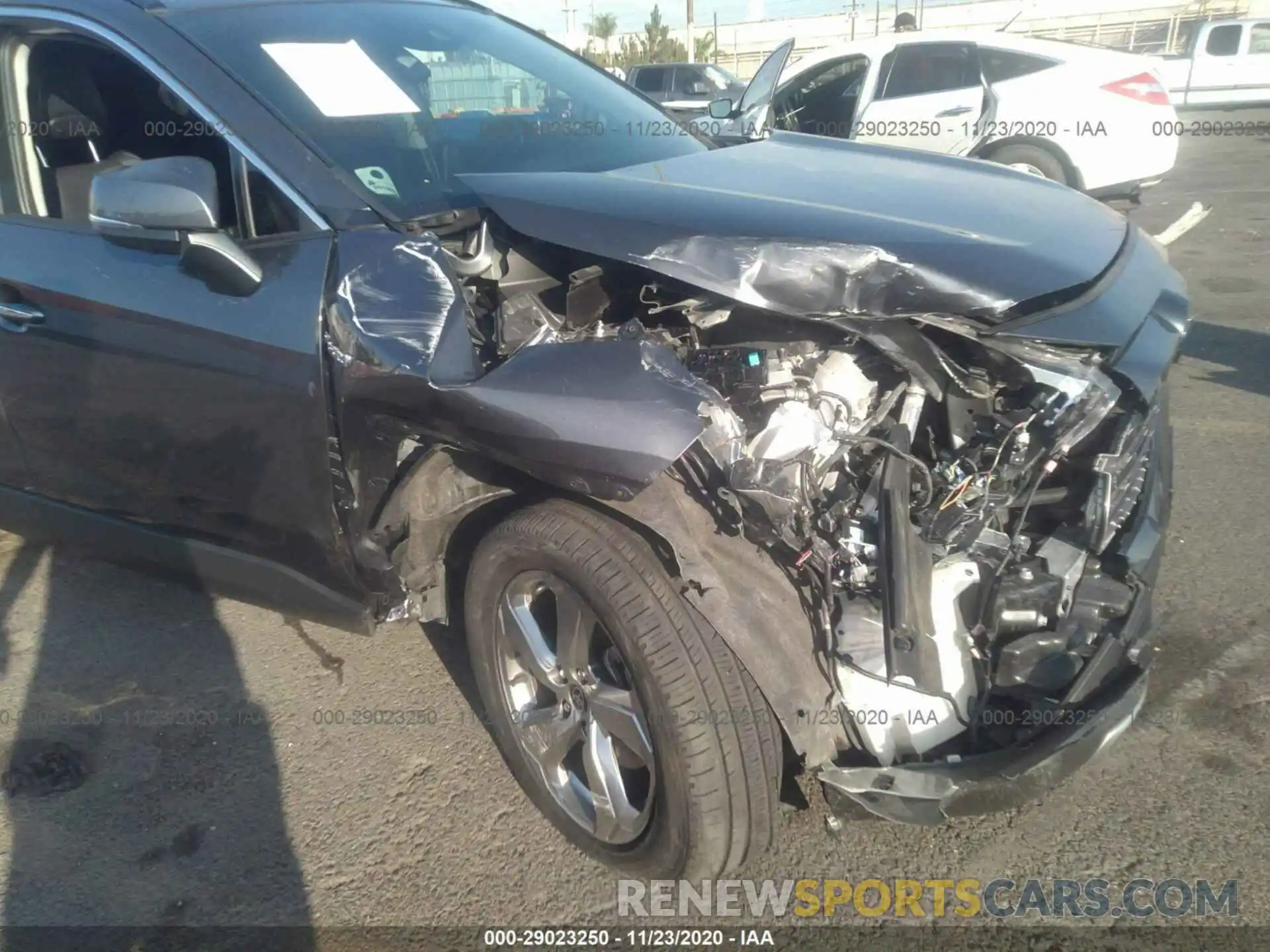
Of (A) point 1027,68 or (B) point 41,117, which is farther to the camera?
(A) point 1027,68

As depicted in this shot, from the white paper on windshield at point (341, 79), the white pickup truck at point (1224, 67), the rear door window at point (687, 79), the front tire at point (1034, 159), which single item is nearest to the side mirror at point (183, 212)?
the white paper on windshield at point (341, 79)

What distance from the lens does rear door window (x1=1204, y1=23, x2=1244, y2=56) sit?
18.1 m

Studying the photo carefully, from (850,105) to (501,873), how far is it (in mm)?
8977

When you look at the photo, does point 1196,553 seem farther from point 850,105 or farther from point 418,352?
point 850,105

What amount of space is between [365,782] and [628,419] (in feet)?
4.70

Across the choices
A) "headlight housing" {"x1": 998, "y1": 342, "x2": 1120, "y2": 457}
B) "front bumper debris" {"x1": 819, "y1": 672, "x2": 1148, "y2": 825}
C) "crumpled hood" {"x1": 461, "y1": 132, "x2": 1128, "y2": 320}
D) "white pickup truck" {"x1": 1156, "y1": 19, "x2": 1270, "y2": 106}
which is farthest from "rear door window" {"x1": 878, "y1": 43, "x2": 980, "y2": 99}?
"white pickup truck" {"x1": 1156, "y1": 19, "x2": 1270, "y2": 106}

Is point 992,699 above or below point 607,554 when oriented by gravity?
below

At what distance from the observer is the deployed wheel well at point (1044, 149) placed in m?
8.74

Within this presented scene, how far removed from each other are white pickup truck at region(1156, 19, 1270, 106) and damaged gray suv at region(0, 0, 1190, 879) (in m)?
19.3

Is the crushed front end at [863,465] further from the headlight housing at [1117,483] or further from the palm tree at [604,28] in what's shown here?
the palm tree at [604,28]

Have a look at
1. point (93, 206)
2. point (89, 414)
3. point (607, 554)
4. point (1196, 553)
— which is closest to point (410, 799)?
point (607, 554)

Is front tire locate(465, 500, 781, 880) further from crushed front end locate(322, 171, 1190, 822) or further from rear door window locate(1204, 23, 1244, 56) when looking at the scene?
rear door window locate(1204, 23, 1244, 56)

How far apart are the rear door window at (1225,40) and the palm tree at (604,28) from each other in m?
27.6

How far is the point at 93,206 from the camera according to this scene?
2314 mm
